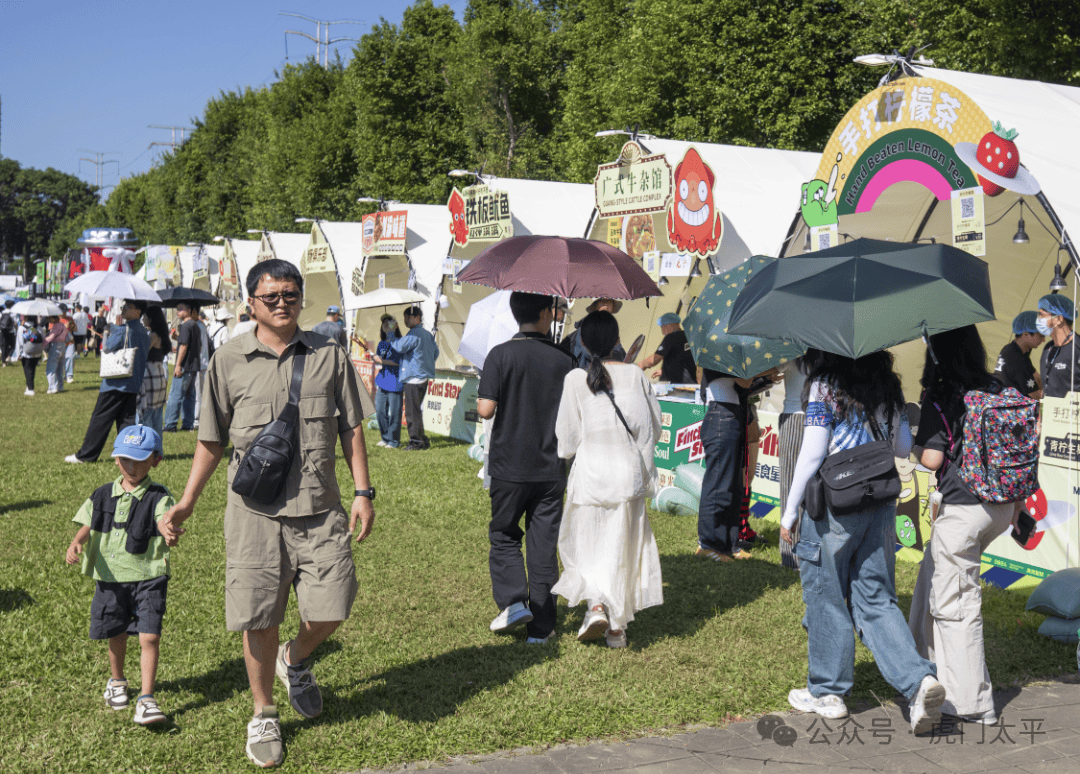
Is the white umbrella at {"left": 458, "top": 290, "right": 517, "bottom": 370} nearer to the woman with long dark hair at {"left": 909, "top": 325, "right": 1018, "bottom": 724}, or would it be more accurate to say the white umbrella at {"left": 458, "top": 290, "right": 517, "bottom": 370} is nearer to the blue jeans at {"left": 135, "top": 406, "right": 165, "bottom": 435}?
A: the woman with long dark hair at {"left": 909, "top": 325, "right": 1018, "bottom": 724}

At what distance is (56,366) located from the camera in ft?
70.5

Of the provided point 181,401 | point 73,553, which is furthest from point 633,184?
point 73,553

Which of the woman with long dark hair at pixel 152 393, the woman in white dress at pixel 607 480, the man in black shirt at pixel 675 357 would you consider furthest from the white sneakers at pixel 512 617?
the woman with long dark hair at pixel 152 393

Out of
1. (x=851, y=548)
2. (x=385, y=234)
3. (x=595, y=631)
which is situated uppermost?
(x=385, y=234)

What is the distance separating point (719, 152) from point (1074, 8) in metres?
5.99

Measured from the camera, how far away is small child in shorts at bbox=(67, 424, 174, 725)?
429 centimetres

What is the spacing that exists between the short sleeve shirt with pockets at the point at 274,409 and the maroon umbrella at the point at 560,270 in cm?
191

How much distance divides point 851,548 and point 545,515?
1731 millimetres

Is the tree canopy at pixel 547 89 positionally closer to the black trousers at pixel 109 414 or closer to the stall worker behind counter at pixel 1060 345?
the stall worker behind counter at pixel 1060 345

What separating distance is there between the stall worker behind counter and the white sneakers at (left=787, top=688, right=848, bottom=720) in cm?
471

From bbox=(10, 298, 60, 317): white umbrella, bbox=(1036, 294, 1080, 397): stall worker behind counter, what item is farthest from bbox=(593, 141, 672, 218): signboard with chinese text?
bbox=(10, 298, 60, 317): white umbrella

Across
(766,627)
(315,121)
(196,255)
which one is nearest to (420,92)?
(315,121)

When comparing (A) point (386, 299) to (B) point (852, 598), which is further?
(A) point (386, 299)

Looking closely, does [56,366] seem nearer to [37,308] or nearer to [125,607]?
[37,308]
